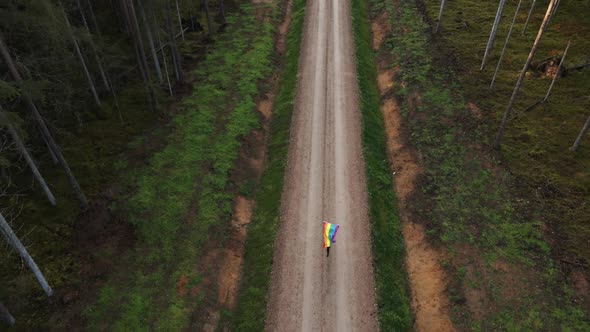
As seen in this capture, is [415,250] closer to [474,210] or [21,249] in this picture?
[474,210]

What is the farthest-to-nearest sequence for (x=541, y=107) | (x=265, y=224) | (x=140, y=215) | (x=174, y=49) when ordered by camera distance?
(x=174, y=49) < (x=541, y=107) < (x=265, y=224) < (x=140, y=215)

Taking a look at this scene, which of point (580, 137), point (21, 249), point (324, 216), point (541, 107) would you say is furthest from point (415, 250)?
point (21, 249)

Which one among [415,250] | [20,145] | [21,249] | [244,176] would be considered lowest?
[415,250]

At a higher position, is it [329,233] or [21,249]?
[21,249]

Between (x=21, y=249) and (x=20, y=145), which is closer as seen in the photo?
(x=21, y=249)

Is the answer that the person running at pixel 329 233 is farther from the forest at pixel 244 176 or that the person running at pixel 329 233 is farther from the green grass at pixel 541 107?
the green grass at pixel 541 107

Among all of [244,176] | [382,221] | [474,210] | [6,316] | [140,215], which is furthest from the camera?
[244,176]

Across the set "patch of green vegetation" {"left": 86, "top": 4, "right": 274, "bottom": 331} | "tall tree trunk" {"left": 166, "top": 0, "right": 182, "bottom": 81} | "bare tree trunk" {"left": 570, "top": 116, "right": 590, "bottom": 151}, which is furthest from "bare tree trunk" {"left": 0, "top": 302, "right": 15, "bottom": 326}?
"bare tree trunk" {"left": 570, "top": 116, "right": 590, "bottom": 151}
